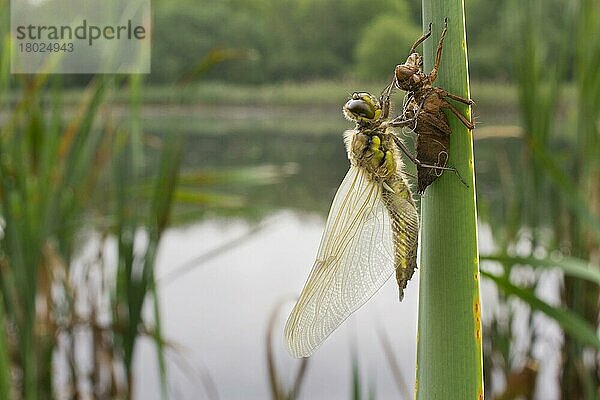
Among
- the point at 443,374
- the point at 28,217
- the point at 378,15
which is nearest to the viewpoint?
the point at 443,374

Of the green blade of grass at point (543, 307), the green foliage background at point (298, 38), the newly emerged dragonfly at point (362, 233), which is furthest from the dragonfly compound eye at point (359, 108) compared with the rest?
the green foliage background at point (298, 38)

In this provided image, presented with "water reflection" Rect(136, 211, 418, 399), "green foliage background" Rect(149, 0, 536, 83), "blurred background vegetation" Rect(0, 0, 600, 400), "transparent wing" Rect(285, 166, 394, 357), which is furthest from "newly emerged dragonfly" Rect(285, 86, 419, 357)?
"water reflection" Rect(136, 211, 418, 399)

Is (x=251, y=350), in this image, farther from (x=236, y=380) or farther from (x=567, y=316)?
(x=567, y=316)

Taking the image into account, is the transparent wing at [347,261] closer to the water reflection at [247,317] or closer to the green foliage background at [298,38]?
the green foliage background at [298,38]

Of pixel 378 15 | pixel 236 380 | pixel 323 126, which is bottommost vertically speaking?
pixel 236 380

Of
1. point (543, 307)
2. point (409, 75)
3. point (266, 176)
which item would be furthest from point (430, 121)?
point (266, 176)

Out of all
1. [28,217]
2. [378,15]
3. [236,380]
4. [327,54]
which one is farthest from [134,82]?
[236,380]
